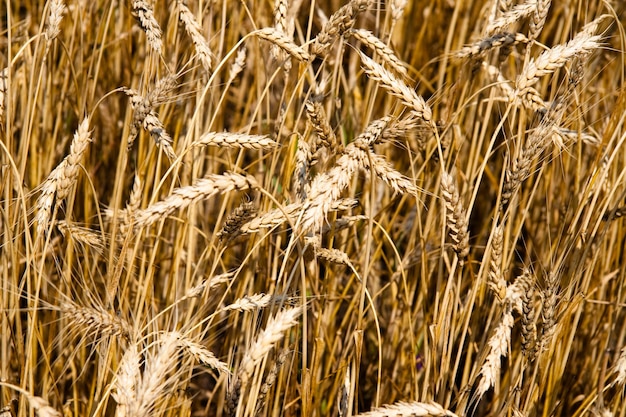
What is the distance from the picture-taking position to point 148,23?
1.30 m

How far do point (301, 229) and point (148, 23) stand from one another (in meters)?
0.51

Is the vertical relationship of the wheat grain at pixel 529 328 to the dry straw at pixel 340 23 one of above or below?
A: below

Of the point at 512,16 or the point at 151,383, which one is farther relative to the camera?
the point at 512,16

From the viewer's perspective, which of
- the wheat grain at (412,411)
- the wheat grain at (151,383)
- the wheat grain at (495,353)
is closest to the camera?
the wheat grain at (151,383)

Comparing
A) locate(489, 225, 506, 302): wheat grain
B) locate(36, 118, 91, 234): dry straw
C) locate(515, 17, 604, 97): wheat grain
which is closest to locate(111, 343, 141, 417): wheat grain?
locate(36, 118, 91, 234): dry straw

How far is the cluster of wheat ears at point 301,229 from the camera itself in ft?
3.93

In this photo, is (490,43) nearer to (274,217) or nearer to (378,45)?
(378,45)

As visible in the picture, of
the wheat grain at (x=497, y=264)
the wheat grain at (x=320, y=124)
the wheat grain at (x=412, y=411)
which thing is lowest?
the wheat grain at (x=412, y=411)

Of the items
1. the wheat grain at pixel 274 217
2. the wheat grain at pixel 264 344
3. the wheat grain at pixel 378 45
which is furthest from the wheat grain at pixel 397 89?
the wheat grain at pixel 264 344

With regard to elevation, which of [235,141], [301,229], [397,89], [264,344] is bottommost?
[264,344]

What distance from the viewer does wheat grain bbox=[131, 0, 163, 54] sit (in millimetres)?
1284

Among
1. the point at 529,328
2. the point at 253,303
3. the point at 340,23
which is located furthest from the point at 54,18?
the point at 529,328

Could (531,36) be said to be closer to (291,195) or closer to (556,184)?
(291,195)

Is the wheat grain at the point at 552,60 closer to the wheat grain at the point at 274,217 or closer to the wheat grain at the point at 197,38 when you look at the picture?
the wheat grain at the point at 274,217
